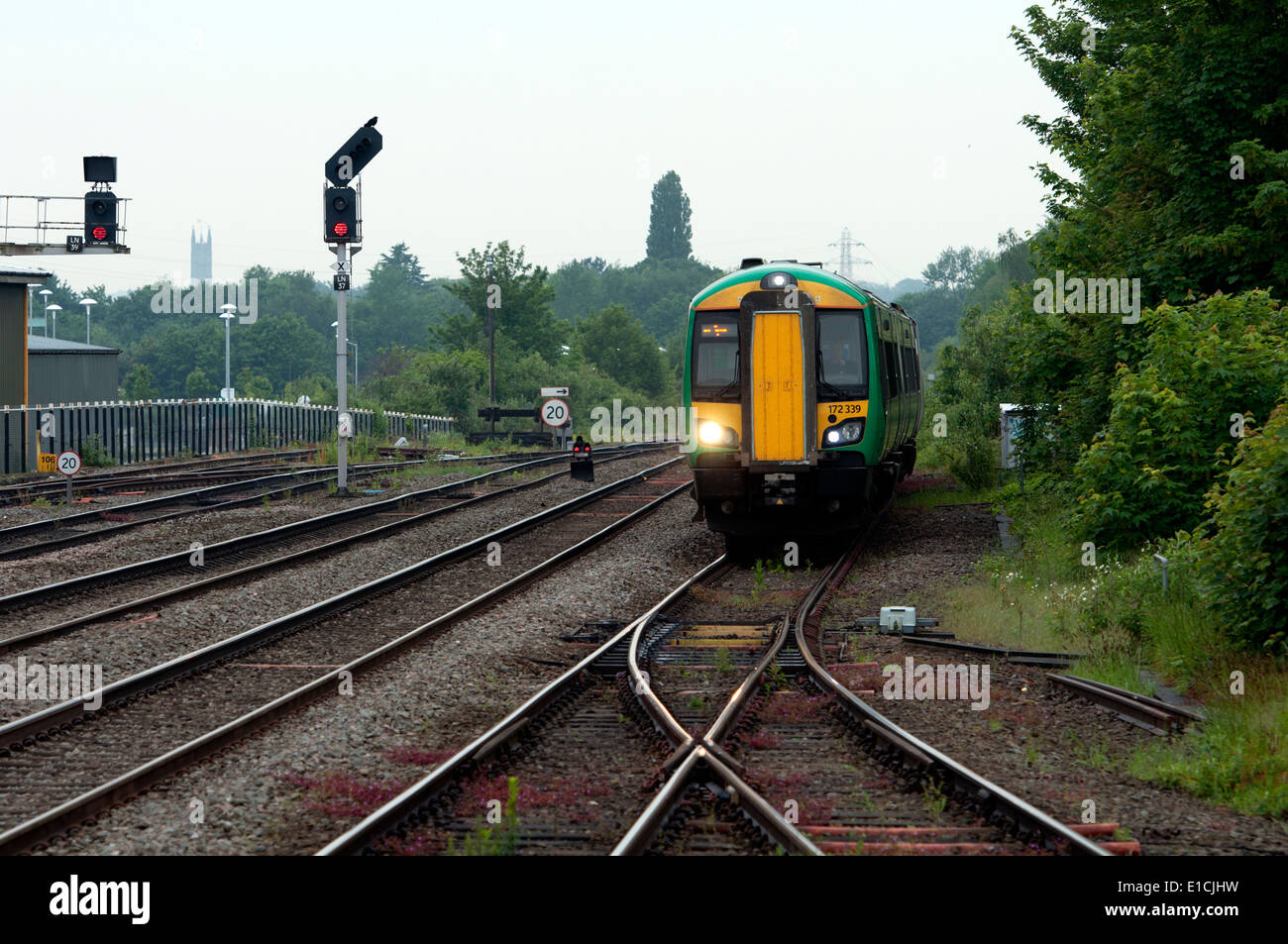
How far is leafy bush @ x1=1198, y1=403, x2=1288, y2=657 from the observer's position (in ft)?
28.9

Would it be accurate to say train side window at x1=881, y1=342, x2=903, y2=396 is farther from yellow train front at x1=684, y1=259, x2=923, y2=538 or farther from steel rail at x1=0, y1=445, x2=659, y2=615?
steel rail at x1=0, y1=445, x2=659, y2=615

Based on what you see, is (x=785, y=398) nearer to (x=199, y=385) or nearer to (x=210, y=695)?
(x=210, y=695)

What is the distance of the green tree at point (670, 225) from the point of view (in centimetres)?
16262

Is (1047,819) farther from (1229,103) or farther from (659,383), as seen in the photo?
(659,383)

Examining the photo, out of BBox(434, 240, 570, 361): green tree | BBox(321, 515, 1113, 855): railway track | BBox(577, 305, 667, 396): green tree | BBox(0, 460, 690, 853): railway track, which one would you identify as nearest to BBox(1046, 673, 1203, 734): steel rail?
BBox(321, 515, 1113, 855): railway track

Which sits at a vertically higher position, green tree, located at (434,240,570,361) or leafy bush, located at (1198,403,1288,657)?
green tree, located at (434,240,570,361)

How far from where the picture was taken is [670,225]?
162875 mm

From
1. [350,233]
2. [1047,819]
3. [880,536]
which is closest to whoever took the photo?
[1047,819]

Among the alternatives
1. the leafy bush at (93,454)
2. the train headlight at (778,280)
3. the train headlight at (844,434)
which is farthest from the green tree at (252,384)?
the train headlight at (844,434)

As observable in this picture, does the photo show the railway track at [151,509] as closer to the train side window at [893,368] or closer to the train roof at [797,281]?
the train roof at [797,281]

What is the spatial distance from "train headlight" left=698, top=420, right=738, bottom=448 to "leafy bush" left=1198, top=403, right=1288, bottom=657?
7.27 meters
